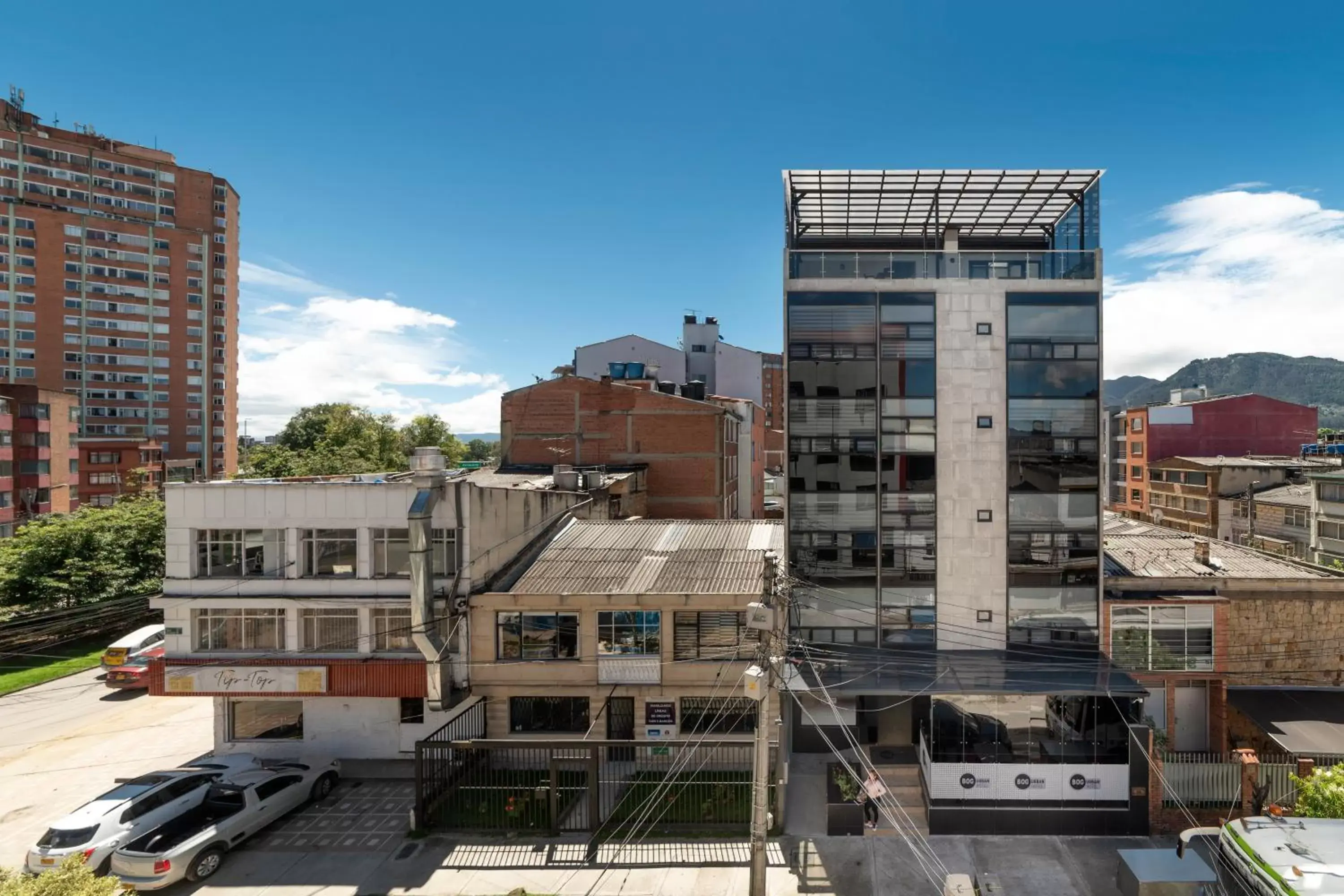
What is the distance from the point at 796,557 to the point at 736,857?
8410 mm

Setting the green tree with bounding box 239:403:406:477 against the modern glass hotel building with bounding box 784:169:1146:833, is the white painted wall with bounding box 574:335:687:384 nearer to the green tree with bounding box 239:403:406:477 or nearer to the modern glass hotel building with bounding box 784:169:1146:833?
the green tree with bounding box 239:403:406:477

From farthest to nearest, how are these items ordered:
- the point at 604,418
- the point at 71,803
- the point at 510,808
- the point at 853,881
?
the point at 604,418 < the point at 71,803 < the point at 510,808 < the point at 853,881

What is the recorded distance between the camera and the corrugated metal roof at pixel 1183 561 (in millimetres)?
Result: 22078

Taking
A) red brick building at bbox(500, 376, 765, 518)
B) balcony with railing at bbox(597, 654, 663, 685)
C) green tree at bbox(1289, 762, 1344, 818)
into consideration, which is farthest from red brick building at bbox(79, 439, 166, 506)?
green tree at bbox(1289, 762, 1344, 818)

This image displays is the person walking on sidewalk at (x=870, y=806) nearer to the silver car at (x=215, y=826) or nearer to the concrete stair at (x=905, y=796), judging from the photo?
the concrete stair at (x=905, y=796)

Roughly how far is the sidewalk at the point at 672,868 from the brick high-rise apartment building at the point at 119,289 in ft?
246

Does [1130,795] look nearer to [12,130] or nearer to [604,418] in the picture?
[604,418]

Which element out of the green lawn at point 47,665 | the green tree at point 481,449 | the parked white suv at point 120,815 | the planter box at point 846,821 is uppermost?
the green tree at point 481,449

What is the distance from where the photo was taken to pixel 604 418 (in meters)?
44.3

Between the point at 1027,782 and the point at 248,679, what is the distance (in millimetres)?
22324

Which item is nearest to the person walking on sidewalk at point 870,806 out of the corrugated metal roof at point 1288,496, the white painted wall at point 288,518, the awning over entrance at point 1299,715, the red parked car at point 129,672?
the awning over entrance at point 1299,715

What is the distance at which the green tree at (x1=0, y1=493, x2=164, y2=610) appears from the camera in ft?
109

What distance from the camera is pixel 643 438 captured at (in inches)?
1743

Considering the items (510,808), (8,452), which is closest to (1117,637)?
(510,808)
